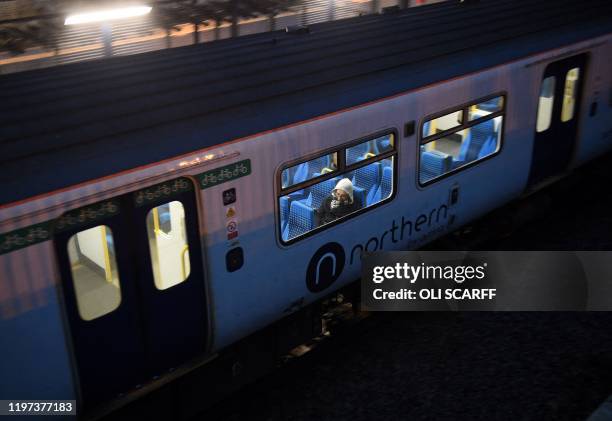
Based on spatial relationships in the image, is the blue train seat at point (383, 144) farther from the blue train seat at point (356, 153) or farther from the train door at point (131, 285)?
the train door at point (131, 285)

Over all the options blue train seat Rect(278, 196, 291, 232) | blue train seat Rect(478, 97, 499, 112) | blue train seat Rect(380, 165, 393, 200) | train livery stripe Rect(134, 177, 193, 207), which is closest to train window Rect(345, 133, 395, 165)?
blue train seat Rect(380, 165, 393, 200)

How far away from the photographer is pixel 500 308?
8.43 m

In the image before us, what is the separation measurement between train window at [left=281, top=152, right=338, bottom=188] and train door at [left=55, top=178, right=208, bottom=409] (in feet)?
3.34

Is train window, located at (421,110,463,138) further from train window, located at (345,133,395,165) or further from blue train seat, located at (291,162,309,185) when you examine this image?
blue train seat, located at (291,162,309,185)

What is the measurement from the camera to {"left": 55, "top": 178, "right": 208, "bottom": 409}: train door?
16.7 feet

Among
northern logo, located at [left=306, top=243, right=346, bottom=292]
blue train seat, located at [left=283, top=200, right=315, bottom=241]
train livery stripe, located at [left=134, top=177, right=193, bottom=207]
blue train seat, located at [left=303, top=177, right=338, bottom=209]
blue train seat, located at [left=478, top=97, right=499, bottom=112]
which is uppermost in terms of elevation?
train livery stripe, located at [left=134, top=177, right=193, bottom=207]

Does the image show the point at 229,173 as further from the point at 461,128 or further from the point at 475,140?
the point at 475,140

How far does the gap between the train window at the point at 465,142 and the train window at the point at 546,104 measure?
3.10 feet

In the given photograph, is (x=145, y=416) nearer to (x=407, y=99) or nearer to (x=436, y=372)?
(x=436, y=372)

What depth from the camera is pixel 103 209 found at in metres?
5.11

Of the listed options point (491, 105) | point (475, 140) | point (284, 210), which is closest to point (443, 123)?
point (475, 140)

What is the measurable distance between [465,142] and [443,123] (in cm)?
51

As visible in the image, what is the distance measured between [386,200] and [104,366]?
10.6 feet

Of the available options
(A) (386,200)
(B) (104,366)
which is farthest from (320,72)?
(B) (104,366)
